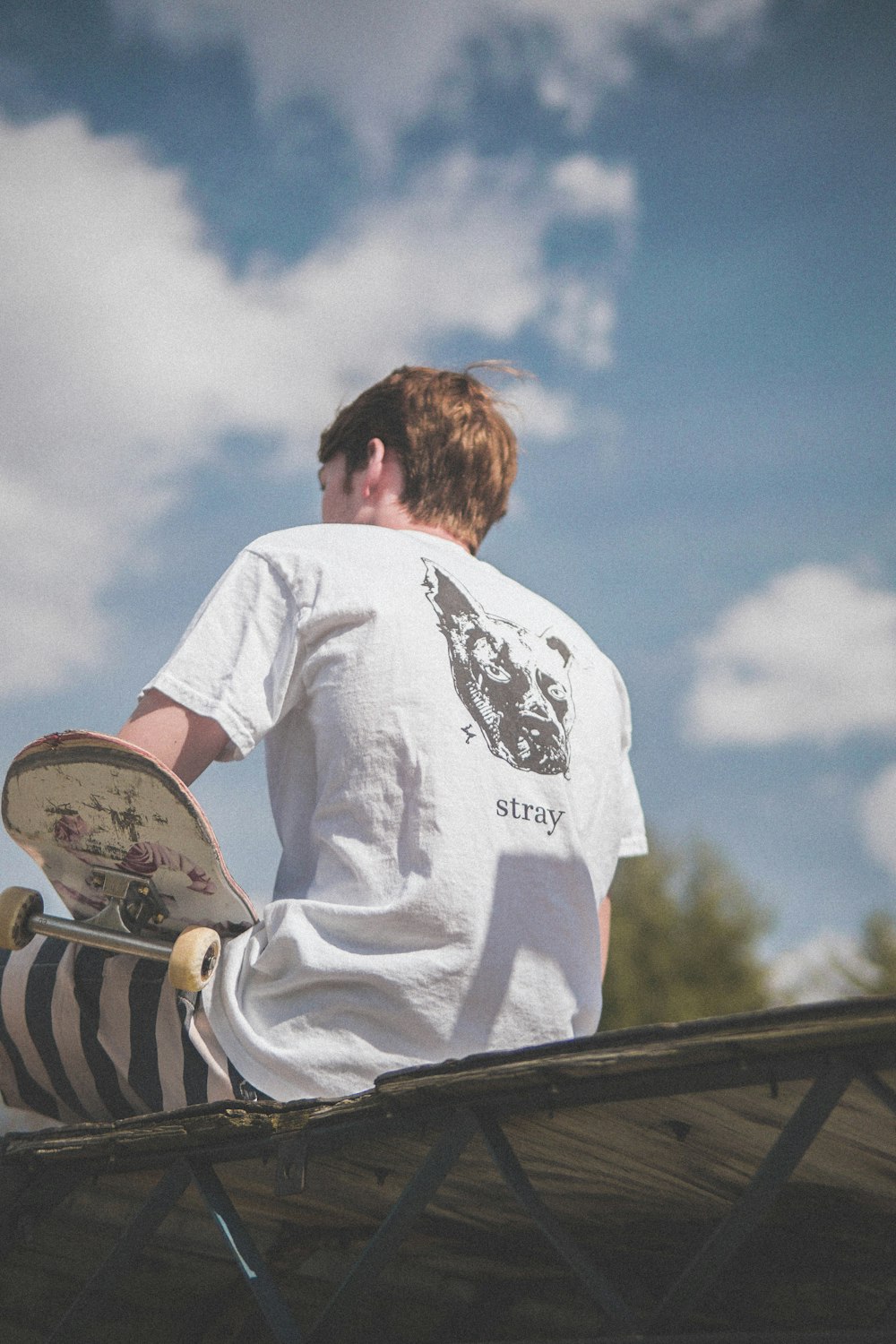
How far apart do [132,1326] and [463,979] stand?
87 centimetres

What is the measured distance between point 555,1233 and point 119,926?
0.78 meters

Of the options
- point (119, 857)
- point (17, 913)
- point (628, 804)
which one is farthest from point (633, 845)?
point (17, 913)

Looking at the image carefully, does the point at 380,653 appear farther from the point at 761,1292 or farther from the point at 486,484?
the point at 761,1292

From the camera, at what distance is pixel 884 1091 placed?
1.08m

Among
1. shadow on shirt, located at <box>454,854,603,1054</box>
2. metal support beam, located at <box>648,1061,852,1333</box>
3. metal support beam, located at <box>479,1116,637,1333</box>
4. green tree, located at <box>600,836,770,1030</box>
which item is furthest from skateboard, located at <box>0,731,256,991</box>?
green tree, located at <box>600,836,770,1030</box>

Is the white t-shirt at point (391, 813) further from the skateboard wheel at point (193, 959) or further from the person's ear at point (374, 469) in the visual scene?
the person's ear at point (374, 469)

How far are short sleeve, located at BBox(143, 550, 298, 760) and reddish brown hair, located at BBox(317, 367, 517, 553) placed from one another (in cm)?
56

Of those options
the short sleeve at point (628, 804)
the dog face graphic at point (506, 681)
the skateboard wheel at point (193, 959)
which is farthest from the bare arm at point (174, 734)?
the short sleeve at point (628, 804)

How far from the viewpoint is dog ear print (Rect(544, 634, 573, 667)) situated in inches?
84.9

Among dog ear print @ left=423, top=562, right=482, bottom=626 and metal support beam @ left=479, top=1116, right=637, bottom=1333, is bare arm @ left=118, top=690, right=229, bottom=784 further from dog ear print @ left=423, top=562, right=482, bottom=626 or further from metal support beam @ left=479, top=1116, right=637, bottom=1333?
metal support beam @ left=479, top=1116, right=637, bottom=1333

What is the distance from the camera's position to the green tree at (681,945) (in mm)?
24703

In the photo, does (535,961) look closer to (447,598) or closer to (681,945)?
(447,598)

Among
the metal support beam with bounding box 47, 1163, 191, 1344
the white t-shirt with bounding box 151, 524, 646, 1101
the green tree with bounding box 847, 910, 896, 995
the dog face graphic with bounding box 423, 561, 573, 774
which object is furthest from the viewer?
the green tree with bounding box 847, 910, 896, 995

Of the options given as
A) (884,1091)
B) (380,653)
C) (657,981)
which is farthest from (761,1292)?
(657,981)
